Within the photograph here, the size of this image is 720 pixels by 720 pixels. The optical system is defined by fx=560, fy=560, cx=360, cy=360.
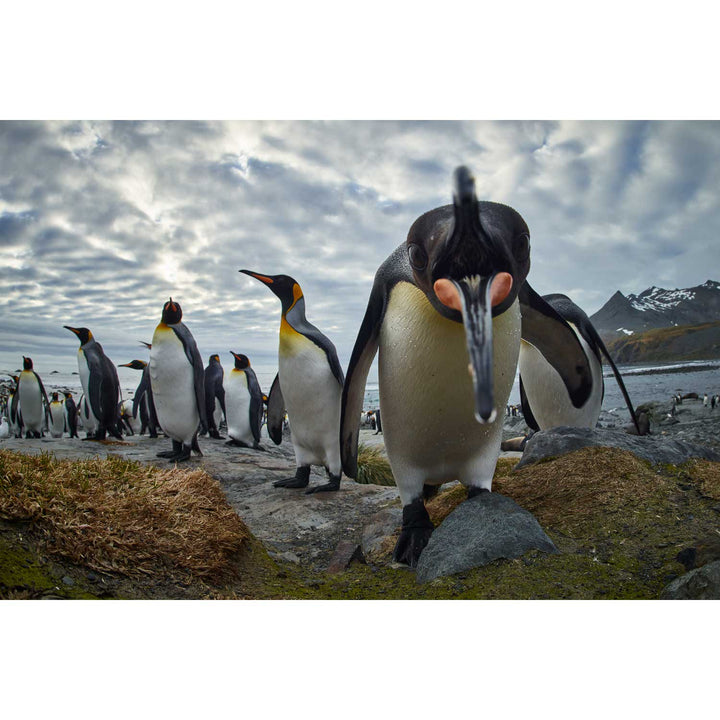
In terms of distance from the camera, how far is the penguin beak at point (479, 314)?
1193 millimetres

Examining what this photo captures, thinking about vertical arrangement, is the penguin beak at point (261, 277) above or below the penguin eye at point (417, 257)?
above

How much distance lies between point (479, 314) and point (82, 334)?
2.21m

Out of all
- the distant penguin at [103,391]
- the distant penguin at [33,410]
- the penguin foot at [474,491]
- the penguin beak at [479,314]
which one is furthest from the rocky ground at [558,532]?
the distant penguin at [33,410]

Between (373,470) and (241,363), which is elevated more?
(241,363)

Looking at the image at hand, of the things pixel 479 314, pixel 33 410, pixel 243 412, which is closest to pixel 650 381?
pixel 479 314

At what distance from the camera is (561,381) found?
118 inches

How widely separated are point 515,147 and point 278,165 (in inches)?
38.4

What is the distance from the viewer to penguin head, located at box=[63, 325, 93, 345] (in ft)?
8.60

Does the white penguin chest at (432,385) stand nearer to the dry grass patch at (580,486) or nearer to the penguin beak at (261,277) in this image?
the dry grass patch at (580,486)

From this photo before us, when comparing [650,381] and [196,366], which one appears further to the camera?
[196,366]

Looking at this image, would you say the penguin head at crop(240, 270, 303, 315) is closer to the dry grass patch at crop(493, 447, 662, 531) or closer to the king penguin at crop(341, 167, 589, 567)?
the king penguin at crop(341, 167, 589, 567)

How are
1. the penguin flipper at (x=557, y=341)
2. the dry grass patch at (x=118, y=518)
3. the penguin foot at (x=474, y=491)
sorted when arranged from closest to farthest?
1. the dry grass patch at (x=118, y=518)
2. the penguin foot at (x=474, y=491)
3. the penguin flipper at (x=557, y=341)

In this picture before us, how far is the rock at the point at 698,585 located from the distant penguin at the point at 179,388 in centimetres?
304

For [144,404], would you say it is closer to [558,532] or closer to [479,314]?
[558,532]
